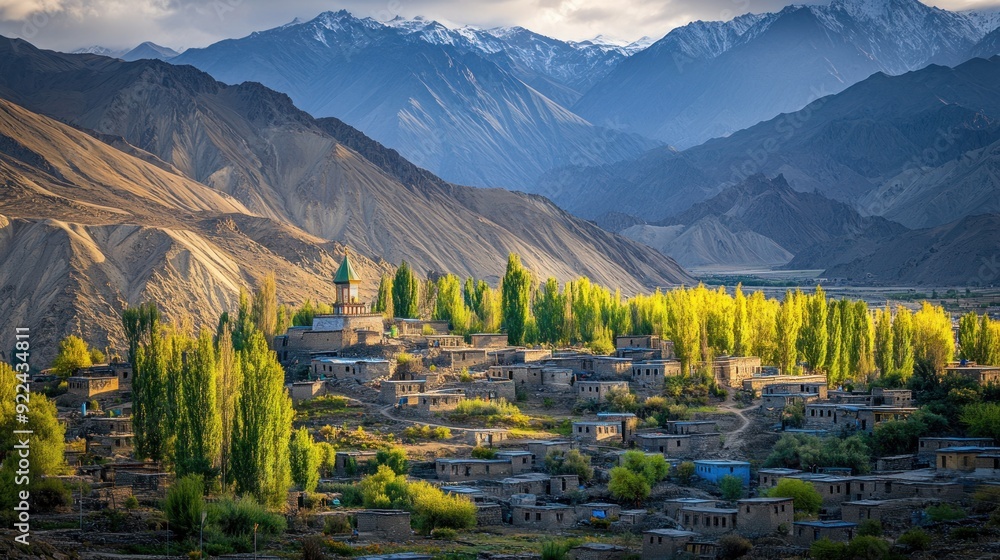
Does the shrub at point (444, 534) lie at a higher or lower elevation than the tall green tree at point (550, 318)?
lower

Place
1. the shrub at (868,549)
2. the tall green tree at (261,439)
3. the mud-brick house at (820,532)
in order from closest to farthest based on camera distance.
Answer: the shrub at (868,549)
the mud-brick house at (820,532)
the tall green tree at (261,439)

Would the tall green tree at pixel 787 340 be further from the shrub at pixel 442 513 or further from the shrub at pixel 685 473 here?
the shrub at pixel 442 513

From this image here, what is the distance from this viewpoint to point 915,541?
41844mm

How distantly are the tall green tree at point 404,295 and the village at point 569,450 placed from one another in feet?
22.9

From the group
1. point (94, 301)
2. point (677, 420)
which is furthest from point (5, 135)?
point (677, 420)

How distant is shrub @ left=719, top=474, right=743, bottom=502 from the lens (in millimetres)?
52594

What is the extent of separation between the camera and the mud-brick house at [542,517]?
4919cm

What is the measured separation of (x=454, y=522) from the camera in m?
47.9

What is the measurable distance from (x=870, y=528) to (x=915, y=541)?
287cm

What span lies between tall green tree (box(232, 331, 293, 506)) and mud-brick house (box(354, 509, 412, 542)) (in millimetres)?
3323

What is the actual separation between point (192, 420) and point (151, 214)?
8930 cm

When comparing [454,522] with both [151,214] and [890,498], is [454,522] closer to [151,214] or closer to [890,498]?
[890,498]

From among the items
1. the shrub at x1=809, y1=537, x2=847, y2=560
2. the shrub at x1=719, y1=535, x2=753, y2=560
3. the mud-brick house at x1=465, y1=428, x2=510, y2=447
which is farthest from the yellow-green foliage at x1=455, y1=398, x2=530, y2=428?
the shrub at x1=809, y1=537, x2=847, y2=560

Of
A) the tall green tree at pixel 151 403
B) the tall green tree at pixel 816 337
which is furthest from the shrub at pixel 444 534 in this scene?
the tall green tree at pixel 816 337
